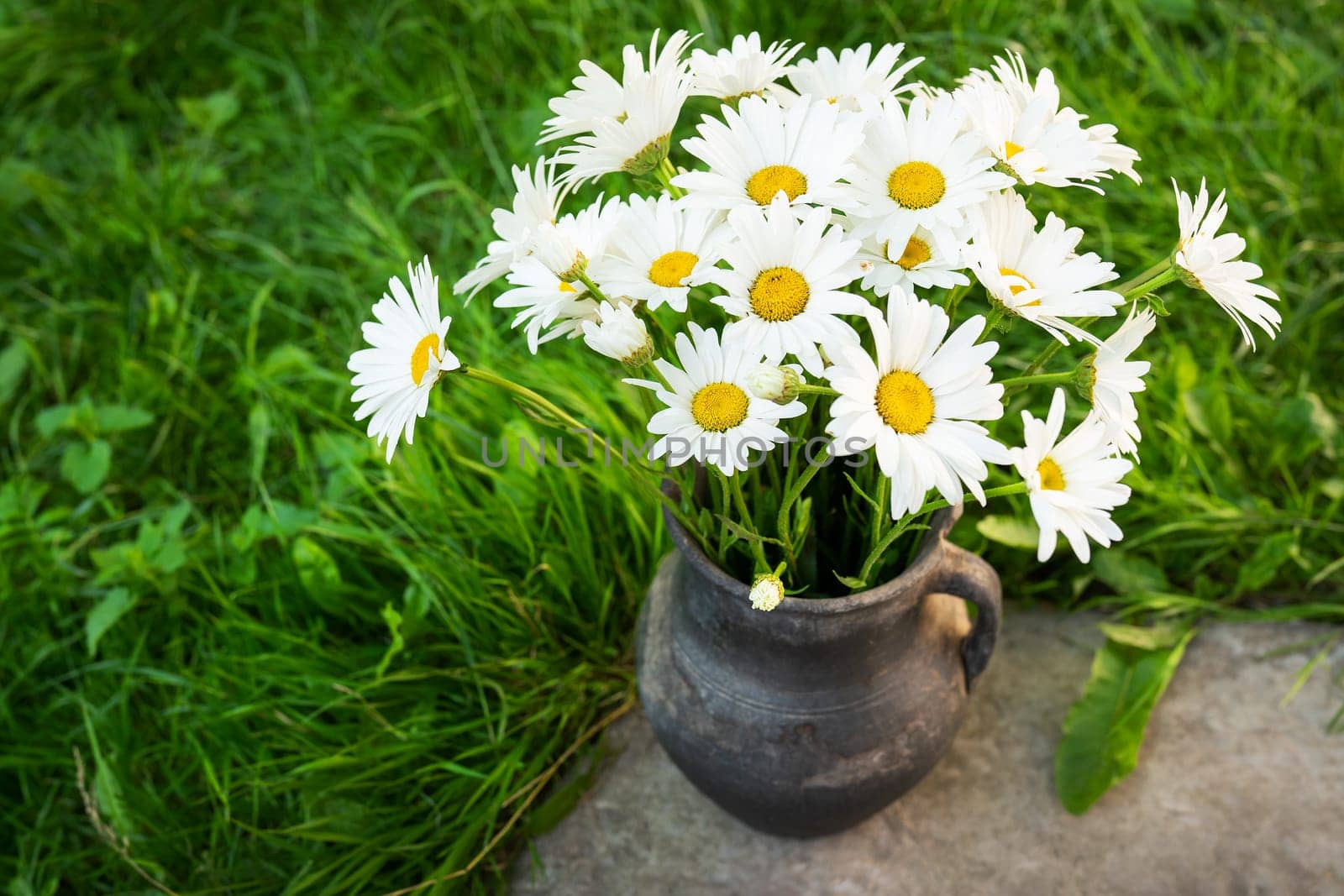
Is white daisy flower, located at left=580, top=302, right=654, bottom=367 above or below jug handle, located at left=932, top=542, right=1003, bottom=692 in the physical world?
above

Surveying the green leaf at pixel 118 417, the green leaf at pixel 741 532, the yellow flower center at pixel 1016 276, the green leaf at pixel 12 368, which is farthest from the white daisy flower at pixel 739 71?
the green leaf at pixel 12 368

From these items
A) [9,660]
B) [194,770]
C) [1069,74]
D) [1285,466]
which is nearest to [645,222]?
[194,770]

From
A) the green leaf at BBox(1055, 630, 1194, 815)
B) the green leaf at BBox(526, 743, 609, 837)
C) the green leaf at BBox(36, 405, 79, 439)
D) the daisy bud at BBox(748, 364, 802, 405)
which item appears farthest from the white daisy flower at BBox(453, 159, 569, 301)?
the green leaf at BBox(36, 405, 79, 439)

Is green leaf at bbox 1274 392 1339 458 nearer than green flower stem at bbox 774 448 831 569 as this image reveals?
No

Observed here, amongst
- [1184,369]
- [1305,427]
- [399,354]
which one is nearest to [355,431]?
[399,354]

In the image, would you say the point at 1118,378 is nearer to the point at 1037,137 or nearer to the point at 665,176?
the point at 1037,137

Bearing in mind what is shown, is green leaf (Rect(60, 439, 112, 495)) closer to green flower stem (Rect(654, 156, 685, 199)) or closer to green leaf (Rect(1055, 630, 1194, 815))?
green flower stem (Rect(654, 156, 685, 199))
